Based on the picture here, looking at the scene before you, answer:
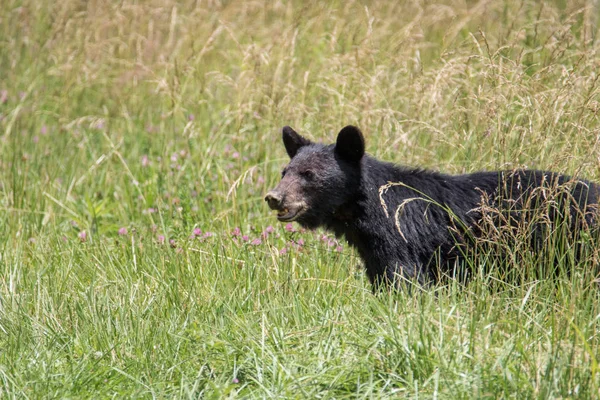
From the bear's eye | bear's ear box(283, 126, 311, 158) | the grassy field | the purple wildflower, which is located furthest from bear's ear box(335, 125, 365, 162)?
the purple wildflower

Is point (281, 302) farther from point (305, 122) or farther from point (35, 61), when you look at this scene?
point (35, 61)

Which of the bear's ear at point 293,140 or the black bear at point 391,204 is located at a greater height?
the bear's ear at point 293,140

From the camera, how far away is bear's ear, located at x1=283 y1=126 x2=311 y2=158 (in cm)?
517

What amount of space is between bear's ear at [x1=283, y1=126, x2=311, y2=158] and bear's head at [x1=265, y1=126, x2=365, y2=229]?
29 centimetres

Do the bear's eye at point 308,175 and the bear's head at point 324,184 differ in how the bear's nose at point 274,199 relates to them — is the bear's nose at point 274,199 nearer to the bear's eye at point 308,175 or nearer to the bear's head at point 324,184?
the bear's head at point 324,184

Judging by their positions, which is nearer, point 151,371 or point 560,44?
point 151,371

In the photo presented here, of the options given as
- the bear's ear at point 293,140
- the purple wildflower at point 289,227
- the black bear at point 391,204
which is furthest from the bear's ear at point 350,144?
the purple wildflower at point 289,227

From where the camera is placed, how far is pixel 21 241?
5652 millimetres

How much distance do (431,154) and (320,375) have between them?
10.1 ft

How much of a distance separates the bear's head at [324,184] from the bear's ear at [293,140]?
0.96 ft

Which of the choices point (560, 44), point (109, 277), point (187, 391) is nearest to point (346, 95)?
point (560, 44)

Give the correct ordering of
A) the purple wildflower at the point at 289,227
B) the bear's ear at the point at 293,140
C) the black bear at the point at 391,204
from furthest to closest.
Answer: the purple wildflower at the point at 289,227
the bear's ear at the point at 293,140
the black bear at the point at 391,204

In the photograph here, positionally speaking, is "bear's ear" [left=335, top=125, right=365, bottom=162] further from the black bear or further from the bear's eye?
the bear's eye

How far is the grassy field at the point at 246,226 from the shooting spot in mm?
3494
